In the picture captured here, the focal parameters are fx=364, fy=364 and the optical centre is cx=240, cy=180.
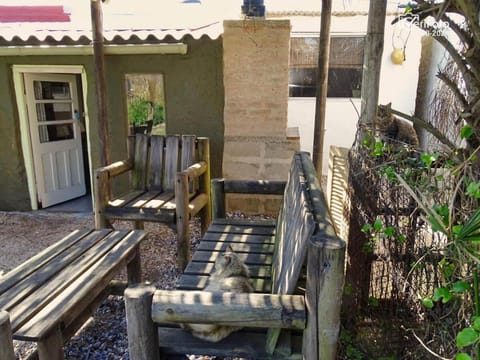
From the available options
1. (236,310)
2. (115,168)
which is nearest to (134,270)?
(115,168)

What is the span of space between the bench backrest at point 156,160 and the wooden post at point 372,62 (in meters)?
2.03

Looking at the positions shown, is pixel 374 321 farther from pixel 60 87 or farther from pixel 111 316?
pixel 60 87

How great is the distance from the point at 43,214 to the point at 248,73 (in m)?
3.14

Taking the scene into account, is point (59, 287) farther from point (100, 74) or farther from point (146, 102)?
point (146, 102)

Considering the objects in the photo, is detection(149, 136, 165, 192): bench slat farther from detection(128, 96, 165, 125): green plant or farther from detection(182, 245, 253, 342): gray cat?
detection(182, 245, 253, 342): gray cat

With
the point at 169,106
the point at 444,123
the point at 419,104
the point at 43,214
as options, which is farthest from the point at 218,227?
the point at 419,104

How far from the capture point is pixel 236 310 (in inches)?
52.8

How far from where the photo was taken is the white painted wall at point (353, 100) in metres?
6.11

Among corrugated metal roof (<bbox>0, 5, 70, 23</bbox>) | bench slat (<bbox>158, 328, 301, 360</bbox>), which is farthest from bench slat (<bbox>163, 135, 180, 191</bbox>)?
corrugated metal roof (<bbox>0, 5, 70, 23</bbox>)

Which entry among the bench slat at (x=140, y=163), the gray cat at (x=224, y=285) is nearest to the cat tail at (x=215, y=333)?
the gray cat at (x=224, y=285)

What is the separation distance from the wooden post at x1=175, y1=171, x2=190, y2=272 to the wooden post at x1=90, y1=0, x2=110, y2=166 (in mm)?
1258

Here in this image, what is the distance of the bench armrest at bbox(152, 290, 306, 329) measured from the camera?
1.34 meters

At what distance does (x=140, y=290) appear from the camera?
1423mm

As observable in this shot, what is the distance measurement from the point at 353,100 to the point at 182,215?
4284 millimetres
